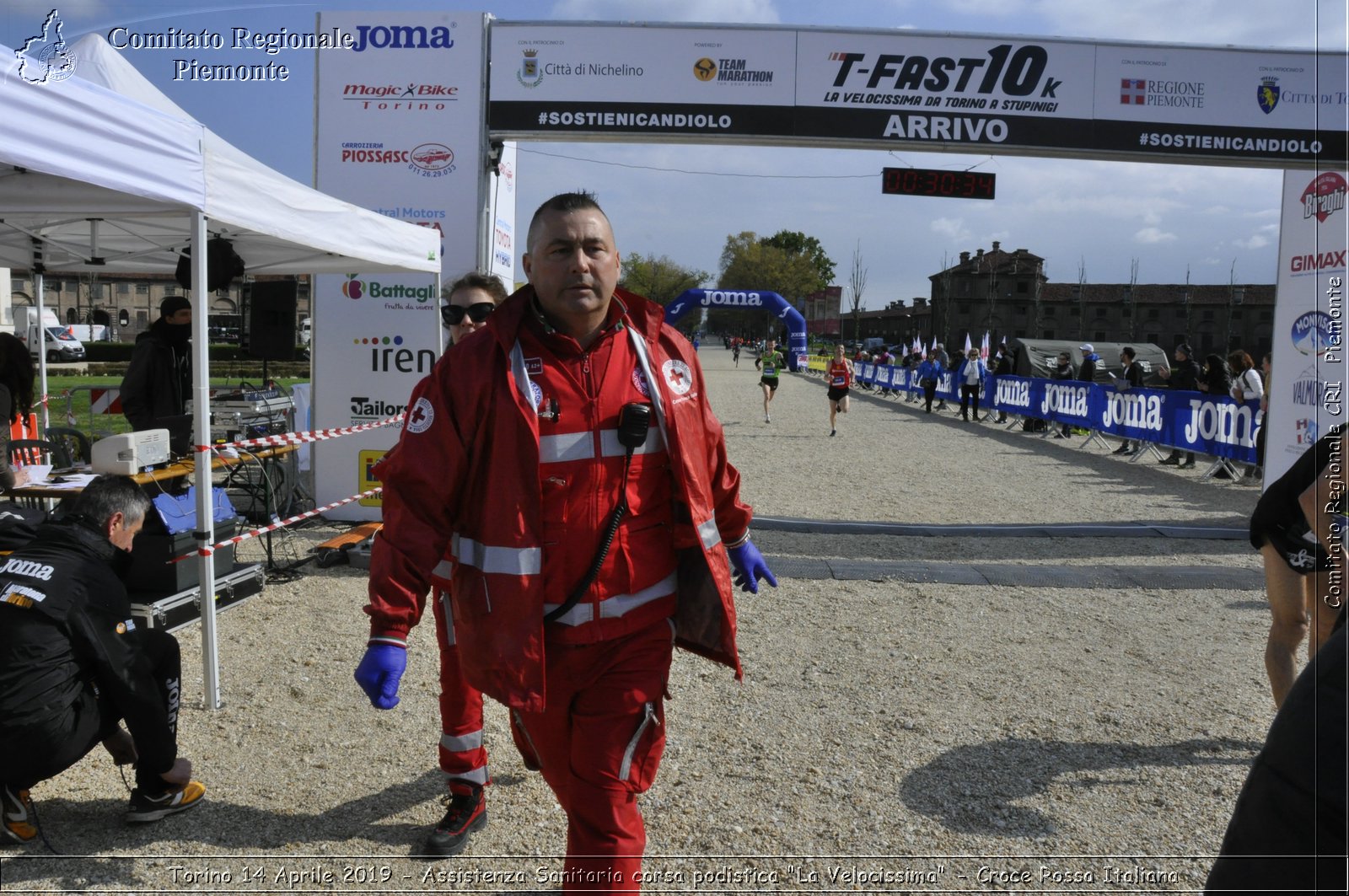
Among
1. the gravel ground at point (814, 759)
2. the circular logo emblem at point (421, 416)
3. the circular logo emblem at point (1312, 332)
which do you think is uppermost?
the circular logo emblem at point (1312, 332)

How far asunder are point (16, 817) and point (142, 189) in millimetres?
2573

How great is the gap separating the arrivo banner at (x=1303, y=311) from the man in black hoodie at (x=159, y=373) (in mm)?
10062

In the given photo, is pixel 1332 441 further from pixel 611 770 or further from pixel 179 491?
pixel 179 491

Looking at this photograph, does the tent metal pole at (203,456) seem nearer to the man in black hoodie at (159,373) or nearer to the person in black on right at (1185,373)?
the man in black hoodie at (159,373)

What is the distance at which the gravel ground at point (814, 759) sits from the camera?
10.5 ft

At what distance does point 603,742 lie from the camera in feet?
7.40

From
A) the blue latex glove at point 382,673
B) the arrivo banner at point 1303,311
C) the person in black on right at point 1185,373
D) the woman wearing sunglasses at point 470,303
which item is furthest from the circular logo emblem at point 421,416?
the person in black on right at point 1185,373

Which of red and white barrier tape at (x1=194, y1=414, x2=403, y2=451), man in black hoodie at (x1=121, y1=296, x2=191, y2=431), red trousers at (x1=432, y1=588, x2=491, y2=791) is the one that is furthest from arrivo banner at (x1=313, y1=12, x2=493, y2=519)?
red trousers at (x1=432, y1=588, x2=491, y2=791)

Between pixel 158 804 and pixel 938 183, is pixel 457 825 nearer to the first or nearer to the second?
pixel 158 804

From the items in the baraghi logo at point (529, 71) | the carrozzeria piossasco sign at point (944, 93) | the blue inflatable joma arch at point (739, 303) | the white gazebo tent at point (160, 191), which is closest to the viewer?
the white gazebo tent at point (160, 191)

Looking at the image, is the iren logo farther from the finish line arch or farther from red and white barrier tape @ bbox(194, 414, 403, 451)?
red and white barrier tape @ bbox(194, 414, 403, 451)

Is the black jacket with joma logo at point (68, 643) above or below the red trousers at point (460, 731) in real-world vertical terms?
above

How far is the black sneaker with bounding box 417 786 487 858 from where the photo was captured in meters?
3.23

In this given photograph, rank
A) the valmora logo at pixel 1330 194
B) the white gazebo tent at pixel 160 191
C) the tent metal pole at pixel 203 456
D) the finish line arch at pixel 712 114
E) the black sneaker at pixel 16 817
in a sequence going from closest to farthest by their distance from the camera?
the black sneaker at pixel 16 817 < the white gazebo tent at pixel 160 191 < the tent metal pole at pixel 203 456 < the valmora logo at pixel 1330 194 < the finish line arch at pixel 712 114
